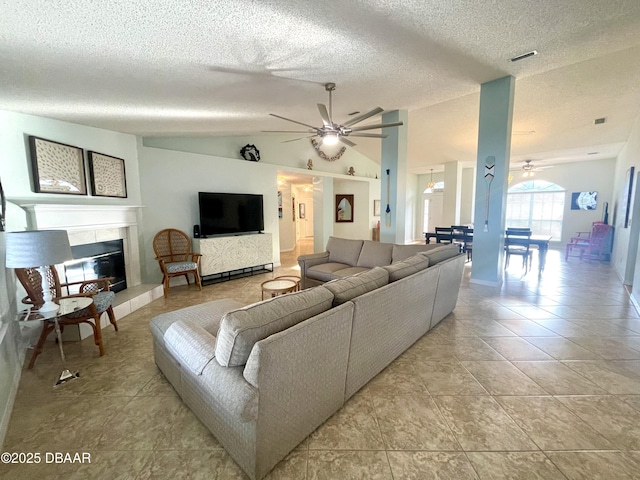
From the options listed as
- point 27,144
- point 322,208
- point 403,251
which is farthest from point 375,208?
point 27,144

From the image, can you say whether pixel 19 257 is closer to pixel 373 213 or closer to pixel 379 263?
pixel 379 263

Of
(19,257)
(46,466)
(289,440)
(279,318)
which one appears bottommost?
A: (46,466)

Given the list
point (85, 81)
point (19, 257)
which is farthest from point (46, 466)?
point (85, 81)

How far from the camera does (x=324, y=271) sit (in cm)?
389

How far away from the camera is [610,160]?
25.4 ft

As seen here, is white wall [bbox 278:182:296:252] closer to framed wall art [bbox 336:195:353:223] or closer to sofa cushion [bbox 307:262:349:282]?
framed wall art [bbox 336:195:353:223]

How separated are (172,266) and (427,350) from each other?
3.76 m

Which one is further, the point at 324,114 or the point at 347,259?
the point at 347,259

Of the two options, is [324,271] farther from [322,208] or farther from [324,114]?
[322,208]

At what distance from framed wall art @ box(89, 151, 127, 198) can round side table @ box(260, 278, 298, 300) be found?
2509mm

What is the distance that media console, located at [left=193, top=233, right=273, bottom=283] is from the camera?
484cm

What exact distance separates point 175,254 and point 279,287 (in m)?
2.35

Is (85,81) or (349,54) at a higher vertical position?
(349,54)

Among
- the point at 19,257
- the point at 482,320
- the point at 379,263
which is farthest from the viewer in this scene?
the point at 379,263
